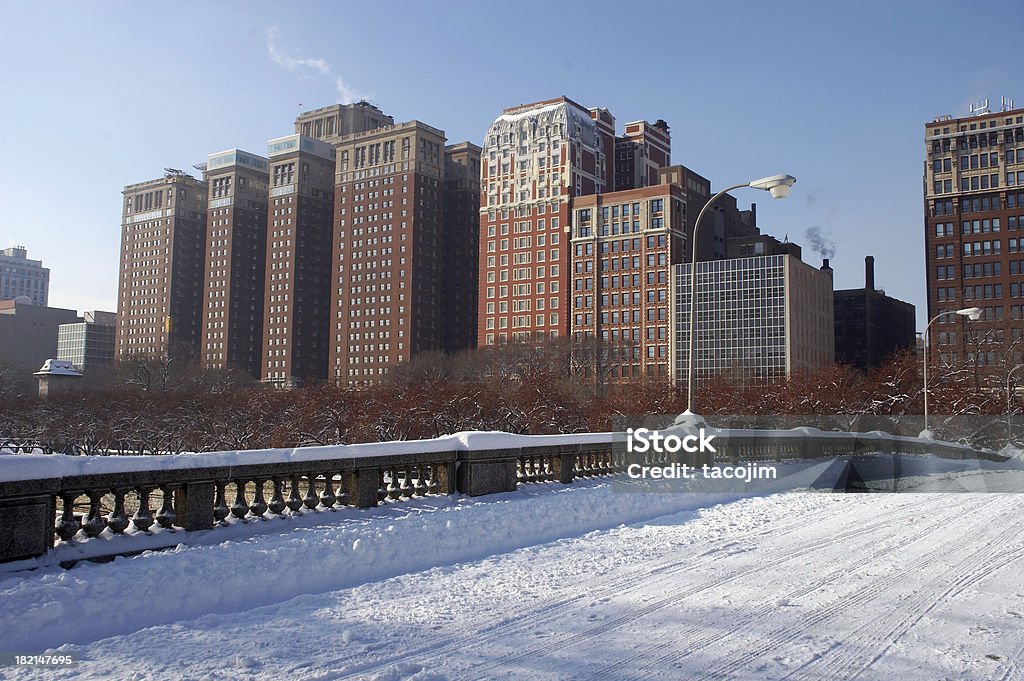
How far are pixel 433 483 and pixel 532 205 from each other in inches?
5383

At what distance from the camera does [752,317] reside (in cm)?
12256

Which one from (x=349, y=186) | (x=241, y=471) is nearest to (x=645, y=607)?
(x=241, y=471)

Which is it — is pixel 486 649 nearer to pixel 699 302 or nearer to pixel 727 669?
pixel 727 669

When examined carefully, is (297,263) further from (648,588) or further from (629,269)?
(648,588)

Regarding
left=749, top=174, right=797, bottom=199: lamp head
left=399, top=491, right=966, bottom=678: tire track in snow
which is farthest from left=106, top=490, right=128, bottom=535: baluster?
left=749, top=174, right=797, bottom=199: lamp head

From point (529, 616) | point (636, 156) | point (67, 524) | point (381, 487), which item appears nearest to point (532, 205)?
point (636, 156)

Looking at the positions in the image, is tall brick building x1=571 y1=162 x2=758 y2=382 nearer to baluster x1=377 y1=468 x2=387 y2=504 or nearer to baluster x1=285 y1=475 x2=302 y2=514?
baluster x1=377 y1=468 x2=387 y2=504

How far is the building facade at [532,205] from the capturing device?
473ft

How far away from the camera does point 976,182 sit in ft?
427

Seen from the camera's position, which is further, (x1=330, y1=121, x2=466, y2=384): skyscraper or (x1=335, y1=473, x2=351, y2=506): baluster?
(x1=330, y1=121, x2=466, y2=384): skyscraper

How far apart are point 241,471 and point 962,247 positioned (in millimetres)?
140196

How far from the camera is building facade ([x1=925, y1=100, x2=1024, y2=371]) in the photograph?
12475 cm

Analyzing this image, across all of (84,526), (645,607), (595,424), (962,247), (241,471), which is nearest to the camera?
(645,607)

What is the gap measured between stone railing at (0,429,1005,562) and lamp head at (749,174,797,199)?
690cm
